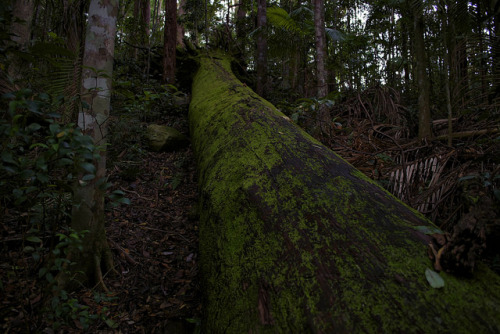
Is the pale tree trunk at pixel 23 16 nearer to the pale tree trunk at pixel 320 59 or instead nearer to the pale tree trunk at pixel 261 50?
the pale tree trunk at pixel 261 50

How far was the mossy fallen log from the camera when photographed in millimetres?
1005

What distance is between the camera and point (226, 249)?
1.60m

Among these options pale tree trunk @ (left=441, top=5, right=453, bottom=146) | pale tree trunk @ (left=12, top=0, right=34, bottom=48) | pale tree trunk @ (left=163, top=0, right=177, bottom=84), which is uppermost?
pale tree trunk @ (left=163, top=0, right=177, bottom=84)

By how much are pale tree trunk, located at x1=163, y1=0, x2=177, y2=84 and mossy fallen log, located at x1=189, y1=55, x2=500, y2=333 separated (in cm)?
565

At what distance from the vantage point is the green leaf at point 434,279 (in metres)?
1.05

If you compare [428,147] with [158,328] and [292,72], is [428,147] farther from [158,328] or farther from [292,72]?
[292,72]

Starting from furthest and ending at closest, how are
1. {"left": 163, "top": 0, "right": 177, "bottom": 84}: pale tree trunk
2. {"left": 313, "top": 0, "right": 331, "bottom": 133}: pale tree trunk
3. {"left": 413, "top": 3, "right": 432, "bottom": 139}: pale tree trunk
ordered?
{"left": 163, "top": 0, "right": 177, "bottom": 84}: pale tree trunk → {"left": 313, "top": 0, "right": 331, "bottom": 133}: pale tree trunk → {"left": 413, "top": 3, "right": 432, "bottom": 139}: pale tree trunk

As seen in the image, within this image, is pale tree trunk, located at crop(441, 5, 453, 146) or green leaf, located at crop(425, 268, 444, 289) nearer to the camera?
green leaf, located at crop(425, 268, 444, 289)

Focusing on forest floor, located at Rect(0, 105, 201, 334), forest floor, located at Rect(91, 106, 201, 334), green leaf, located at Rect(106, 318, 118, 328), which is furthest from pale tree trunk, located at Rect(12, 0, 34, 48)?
green leaf, located at Rect(106, 318, 118, 328)

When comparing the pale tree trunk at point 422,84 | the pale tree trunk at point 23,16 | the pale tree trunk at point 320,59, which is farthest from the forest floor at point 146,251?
the pale tree trunk at point 23,16

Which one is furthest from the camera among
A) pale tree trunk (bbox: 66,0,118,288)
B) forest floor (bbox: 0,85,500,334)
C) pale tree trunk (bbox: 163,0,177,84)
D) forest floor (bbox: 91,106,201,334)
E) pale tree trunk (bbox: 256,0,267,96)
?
pale tree trunk (bbox: 163,0,177,84)

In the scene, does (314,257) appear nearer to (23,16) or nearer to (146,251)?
(146,251)

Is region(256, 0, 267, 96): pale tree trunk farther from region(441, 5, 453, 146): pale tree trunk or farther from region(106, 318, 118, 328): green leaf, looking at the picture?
region(106, 318, 118, 328): green leaf

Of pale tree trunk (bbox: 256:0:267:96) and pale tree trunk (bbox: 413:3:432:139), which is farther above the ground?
pale tree trunk (bbox: 256:0:267:96)
